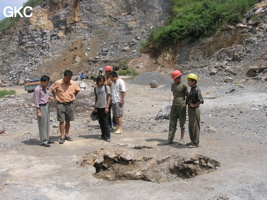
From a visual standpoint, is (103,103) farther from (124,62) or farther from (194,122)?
(124,62)

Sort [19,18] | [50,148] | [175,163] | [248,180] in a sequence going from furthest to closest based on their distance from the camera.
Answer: [19,18]
[50,148]
[175,163]
[248,180]

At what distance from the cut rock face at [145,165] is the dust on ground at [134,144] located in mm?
156

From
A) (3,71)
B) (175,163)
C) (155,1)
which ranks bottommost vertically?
(175,163)

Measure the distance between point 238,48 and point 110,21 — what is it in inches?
705

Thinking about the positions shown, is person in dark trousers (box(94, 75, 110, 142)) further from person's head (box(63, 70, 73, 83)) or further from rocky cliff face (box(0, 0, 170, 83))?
rocky cliff face (box(0, 0, 170, 83))

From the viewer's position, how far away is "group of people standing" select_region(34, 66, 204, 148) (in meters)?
5.49

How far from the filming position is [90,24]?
34.5 meters

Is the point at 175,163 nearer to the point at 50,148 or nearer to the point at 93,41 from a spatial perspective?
the point at 50,148

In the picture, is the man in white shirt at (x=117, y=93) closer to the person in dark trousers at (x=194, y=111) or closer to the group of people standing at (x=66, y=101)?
the group of people standing at (x=66, y=101)

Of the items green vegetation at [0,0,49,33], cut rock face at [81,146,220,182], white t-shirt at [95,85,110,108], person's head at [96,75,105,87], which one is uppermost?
green vegetation at [0,0,49,33]

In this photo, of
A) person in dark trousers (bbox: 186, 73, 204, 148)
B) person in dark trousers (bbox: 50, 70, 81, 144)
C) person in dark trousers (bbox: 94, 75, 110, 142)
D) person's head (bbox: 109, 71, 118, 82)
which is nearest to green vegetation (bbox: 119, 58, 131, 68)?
person's head (bbox: 109, 71, 118, 82)

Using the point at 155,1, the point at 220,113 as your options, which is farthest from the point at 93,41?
the point at 220,113

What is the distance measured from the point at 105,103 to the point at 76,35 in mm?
29231

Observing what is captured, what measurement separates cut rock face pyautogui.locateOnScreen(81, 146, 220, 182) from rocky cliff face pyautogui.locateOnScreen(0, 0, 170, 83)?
24490mm
